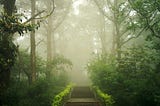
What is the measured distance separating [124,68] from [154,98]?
26.0 ft

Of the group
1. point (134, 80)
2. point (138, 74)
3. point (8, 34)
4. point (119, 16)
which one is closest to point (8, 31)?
point (8, 34)

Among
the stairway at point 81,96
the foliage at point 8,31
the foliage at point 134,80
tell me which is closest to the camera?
the foliage at point 8,31

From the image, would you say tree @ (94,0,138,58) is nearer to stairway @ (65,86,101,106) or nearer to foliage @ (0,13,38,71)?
stairway @ (65,86,101,106)

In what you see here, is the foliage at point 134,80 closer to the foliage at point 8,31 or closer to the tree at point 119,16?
the tree at point 119,16

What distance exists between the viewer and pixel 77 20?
66500mm

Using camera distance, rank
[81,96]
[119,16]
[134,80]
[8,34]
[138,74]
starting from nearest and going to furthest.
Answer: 1. [8,34]
2. [134,80]
3. [138,74]
4. [81,96]
5. [119,16]

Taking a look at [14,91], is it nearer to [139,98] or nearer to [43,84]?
[43,84]

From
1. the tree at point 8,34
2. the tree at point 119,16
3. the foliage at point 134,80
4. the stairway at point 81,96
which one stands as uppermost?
the tree at point 119,16

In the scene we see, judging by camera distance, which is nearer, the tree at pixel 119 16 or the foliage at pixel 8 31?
the foliage at pixel 8 31

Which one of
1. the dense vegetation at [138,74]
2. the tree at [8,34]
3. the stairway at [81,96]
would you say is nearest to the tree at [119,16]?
the dense vegetation at [138,74]

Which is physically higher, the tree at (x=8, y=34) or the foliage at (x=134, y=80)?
the tree at (x=8, y=34)

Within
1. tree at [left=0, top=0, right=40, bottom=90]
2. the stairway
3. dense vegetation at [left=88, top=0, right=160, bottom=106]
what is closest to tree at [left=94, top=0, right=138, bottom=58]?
dense vegetation at [left=88, top=0, right=160, bottom=106]

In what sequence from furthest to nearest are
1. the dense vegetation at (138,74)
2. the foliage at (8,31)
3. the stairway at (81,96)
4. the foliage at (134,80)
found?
1. the stairway at (81,96)
2. the dense vegetation at (138,74)
3. the foliage at (134,80)
4. the foliage at (8,31)

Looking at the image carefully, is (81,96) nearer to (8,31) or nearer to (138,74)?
(138,74)
